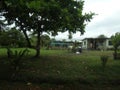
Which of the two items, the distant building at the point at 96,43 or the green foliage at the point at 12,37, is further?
the distant building at the point at 96,43

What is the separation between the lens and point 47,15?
1608cm

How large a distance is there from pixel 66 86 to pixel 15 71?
10.3 feet

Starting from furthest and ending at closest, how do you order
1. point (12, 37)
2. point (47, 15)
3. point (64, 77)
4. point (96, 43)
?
point (96, 43)
point (12, 37)
point (47, 15)
point (64, 77)

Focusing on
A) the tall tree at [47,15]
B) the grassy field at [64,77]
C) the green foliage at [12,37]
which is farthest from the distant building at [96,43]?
the grassy field at [64,77]

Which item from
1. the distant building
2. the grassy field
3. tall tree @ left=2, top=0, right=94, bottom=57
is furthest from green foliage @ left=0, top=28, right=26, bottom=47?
the distant building

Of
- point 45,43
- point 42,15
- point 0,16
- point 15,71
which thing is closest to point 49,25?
point 42,15

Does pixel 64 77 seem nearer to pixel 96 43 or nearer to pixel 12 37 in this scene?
pixel 12 37

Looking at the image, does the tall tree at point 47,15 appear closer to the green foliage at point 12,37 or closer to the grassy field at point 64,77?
the grassy field at point 64,77

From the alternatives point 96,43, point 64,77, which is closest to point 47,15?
point 64,77

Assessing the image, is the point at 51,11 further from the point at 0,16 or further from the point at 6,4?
the point at 0,16

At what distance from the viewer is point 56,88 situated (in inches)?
463

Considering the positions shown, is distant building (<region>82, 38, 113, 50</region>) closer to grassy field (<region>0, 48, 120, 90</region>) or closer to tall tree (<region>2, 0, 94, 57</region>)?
tall tree (<region>2, 0, 94, 57</region>)

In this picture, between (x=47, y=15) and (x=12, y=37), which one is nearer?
(x=47, y=15)

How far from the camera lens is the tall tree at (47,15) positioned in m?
14.8
